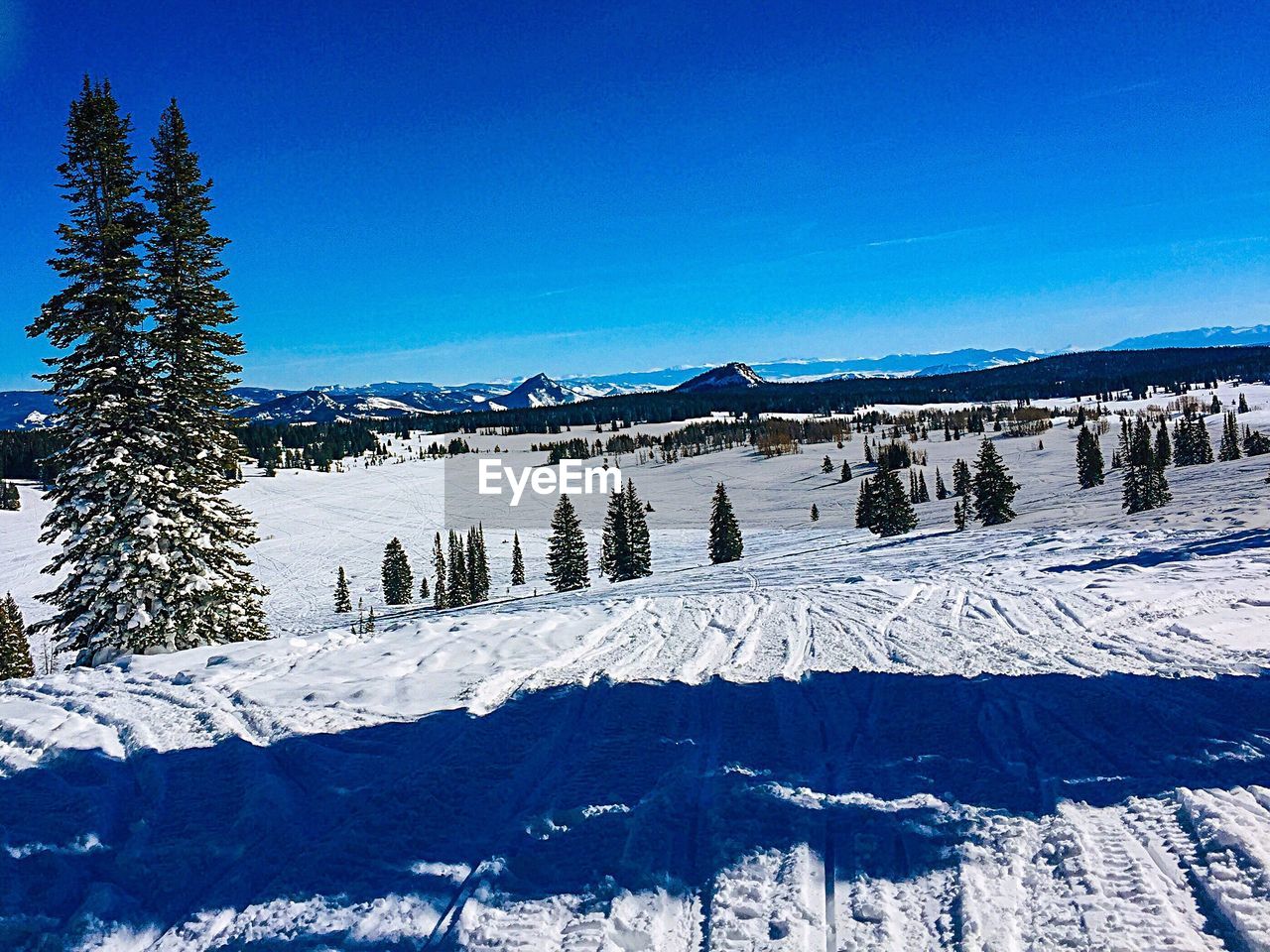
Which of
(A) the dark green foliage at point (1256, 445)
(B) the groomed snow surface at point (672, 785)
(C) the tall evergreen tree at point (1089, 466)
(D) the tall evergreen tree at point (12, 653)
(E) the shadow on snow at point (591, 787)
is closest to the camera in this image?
(B) the groomed snow surface at point (672, 785)

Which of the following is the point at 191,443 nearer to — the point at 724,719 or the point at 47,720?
the point at 47,720

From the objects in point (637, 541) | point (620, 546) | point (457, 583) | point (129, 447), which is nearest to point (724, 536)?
point (637, 541)

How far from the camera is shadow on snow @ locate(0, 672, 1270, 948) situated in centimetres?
425

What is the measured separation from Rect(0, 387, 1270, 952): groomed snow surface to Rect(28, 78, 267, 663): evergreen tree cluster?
15.8ft

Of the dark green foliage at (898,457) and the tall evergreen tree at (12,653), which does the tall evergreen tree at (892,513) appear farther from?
the dark green foliage at (898,457)

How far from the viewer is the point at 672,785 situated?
5.34 m

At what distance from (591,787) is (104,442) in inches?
561

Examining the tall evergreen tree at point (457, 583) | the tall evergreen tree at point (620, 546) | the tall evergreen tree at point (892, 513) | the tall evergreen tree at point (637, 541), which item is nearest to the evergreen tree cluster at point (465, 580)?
the tall evergreen tree at point (457, 583)

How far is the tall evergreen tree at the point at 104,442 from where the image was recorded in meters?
14.0

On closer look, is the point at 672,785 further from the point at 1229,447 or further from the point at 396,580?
the point at 1229,447

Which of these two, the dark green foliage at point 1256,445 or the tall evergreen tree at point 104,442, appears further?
the dark green foliage at point 1256,445

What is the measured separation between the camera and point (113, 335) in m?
14.7

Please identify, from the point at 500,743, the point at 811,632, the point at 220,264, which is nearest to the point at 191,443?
the point at 220,264

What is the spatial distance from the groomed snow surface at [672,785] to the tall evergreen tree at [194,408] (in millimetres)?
4962
